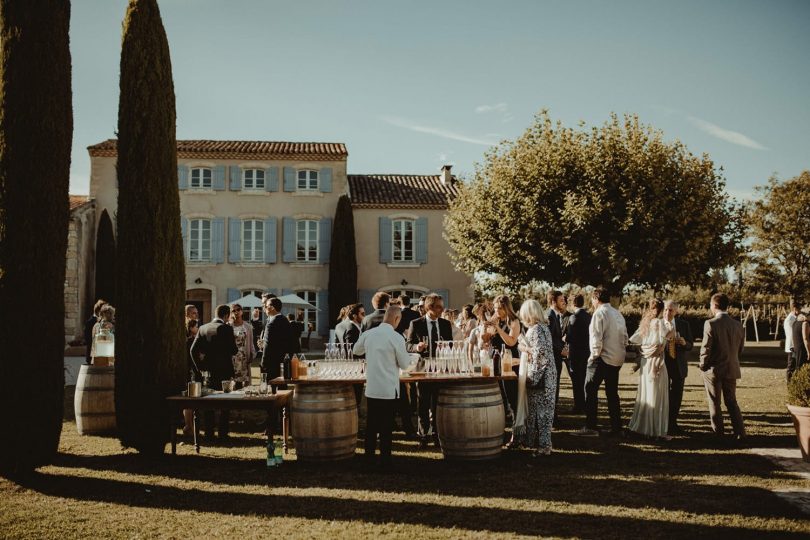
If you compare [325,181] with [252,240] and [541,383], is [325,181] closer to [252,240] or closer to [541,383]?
[252,240]

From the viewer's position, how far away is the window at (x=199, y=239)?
84.8ft

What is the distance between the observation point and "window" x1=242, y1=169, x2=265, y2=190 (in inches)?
1029

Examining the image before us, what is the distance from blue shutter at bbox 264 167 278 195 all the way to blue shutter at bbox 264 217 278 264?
1292 millimetres

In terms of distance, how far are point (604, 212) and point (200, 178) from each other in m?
16.2

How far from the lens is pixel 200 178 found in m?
26.0

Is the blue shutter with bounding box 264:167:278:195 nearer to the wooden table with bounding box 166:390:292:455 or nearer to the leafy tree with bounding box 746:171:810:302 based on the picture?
the wooden table with bounding box 166:390:292:455

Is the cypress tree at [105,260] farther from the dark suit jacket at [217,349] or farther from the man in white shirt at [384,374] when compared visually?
the man in white shirt at [384,374]

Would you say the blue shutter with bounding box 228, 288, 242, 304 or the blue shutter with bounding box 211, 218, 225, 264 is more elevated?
the blue shutter with bounding box 211, 218, 225, 264

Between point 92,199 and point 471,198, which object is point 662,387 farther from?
point 92,199

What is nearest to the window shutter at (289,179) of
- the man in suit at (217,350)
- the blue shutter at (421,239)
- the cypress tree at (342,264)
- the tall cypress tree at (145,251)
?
the cypress tree at (342,264)

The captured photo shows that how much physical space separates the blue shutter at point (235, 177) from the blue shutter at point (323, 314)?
575 cm

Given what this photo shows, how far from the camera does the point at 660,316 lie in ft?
28.7

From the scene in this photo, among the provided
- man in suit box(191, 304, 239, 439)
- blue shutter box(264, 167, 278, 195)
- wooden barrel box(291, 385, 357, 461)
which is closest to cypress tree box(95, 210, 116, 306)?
blue shutter box(264, 167, 278, 195)

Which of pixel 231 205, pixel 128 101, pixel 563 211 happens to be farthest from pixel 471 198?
pixel 128 101
